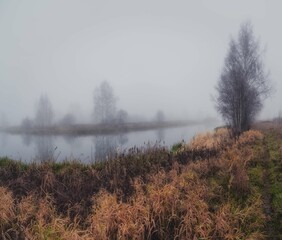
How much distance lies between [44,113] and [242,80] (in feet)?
178

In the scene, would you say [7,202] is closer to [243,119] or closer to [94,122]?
[243,119]

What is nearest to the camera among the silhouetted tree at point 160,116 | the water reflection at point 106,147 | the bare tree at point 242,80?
the water reflection at point 106,147

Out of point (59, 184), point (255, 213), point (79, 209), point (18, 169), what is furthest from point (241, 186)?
point (18, 169)

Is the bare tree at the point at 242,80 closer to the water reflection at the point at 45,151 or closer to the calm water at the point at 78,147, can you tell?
the calm water at the point at 78,147

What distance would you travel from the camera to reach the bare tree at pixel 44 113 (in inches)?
2653

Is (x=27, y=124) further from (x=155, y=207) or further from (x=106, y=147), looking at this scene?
(x=155, y=207)

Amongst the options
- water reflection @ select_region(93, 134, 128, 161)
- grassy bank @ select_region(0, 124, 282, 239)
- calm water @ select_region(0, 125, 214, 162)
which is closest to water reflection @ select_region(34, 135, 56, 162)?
calm water @ select_region(0, 125, 214, 162)

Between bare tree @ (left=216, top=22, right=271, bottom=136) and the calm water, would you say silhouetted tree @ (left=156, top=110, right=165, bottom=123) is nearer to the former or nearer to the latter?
the calm water

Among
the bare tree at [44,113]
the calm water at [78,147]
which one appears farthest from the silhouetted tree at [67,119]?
the calm water at [78,147]

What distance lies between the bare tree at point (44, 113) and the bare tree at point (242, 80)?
50096mm

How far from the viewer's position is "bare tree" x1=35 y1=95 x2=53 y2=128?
6738 cm

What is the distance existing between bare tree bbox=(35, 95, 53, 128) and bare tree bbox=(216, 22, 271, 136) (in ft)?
164

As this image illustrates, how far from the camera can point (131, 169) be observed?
31.0 feet

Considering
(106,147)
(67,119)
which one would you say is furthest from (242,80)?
(67,119)
